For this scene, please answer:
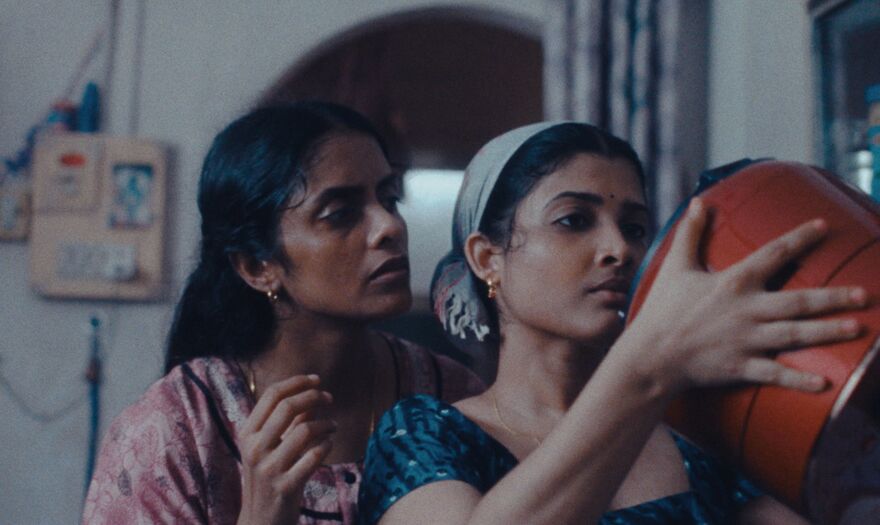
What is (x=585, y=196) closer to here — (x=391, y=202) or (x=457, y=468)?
(x=457, y=468)

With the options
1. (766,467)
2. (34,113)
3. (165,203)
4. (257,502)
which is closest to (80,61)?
(34,113)

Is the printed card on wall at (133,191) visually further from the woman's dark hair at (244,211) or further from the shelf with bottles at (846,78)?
the shelf with bottles at (846,78)

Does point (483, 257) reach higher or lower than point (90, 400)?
higher

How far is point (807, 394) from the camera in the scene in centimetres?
55

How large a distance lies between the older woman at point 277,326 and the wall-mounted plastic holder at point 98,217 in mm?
805

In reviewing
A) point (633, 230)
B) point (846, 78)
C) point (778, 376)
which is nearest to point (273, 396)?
point (633, 230)

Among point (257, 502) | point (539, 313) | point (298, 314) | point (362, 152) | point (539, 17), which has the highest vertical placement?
point (539, 17)

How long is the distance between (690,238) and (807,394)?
5.4 inches

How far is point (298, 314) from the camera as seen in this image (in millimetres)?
1272

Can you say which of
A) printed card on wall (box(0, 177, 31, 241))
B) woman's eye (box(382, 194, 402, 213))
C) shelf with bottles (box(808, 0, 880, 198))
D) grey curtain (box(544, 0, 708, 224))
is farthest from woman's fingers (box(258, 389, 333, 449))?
printed card on wall (box(0, 177, 31, 241))

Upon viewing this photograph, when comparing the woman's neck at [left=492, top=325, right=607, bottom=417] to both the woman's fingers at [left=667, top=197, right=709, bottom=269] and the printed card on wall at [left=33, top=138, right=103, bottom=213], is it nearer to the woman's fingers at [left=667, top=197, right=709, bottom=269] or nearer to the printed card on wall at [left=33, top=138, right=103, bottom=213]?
the woman's fingers at [left=667, top=197, right=709, bottom=269]

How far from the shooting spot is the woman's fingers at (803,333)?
1.76ft

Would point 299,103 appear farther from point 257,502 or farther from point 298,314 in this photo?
point 257,502

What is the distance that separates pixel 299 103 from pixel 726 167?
822 mm
